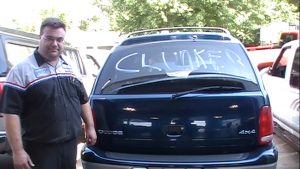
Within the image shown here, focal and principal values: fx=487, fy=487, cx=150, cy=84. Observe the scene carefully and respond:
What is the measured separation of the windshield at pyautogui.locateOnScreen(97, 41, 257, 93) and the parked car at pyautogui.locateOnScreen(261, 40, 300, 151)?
38 centimetres

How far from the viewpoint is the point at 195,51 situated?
4.09 m

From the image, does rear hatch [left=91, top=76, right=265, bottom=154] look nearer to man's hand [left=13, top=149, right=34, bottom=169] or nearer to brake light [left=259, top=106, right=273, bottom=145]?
brake light [left=259, top=106, right=273, bottom=145]

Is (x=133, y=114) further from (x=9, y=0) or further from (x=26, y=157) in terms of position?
(x=9, y=0)

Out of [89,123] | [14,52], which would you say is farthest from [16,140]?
[14,52]

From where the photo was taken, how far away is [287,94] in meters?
2.62

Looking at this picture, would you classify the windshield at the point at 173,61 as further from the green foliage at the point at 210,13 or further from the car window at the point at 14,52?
the green foliage at the point at 210,13

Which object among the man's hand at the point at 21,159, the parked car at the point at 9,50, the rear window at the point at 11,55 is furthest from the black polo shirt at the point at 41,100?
the rear window at the point at 11,55

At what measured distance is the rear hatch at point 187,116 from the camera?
142 inches

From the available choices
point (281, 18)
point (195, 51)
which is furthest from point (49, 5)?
point (195, 51)

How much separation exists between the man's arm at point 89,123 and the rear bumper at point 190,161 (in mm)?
259

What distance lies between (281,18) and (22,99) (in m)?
17.9

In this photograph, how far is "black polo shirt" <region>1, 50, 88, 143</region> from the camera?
10.1 ft

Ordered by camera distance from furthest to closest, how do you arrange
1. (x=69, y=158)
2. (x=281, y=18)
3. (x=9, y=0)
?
(x=9, y=0) → (x=281, y=18) → (x=69, y=158)

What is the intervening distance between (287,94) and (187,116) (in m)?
1.13
